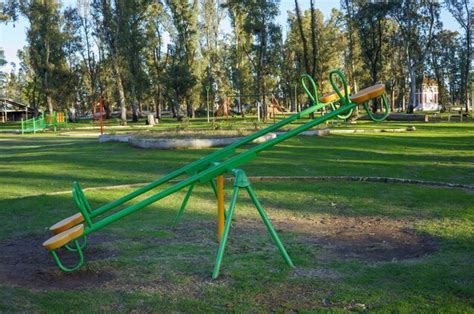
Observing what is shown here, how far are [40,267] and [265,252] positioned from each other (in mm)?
2298

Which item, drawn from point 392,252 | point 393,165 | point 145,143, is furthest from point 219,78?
point 392,252

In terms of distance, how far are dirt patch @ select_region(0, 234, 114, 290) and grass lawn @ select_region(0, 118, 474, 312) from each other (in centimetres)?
1

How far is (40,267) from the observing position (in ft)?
17.6

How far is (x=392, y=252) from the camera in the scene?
5.70 meters

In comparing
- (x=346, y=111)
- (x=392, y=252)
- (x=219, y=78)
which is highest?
(x=219, y=78)

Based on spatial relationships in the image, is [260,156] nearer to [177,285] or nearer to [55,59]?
[177,285]

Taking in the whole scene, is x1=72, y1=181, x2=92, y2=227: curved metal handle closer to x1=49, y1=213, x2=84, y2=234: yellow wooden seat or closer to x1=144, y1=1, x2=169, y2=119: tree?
x1=49, y1=213, x2=84, y2=234: yellow wooden seat

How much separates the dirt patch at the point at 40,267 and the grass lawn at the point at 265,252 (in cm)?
1

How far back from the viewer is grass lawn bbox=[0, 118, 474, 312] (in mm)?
4211

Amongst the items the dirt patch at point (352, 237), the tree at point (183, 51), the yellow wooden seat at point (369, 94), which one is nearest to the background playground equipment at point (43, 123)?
the tree at point (183, 51)

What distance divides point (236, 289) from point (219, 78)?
65500 mm

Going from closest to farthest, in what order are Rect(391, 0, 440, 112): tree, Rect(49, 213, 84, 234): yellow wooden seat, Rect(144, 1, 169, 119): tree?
Rect(49, 213, 84, 234): yellow wooden seat, Rect(391, 0, 440, 112): tree, Rect(144, 1, 169, 119): tree

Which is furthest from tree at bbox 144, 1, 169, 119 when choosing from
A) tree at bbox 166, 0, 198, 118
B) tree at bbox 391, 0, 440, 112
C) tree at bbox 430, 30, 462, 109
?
tree at bbox 430, 30, 462, 109

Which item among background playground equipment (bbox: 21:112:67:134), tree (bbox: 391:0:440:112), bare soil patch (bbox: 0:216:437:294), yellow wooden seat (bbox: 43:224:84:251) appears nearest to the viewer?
yellow wooden seat (bbox: 43:224:84:251)
